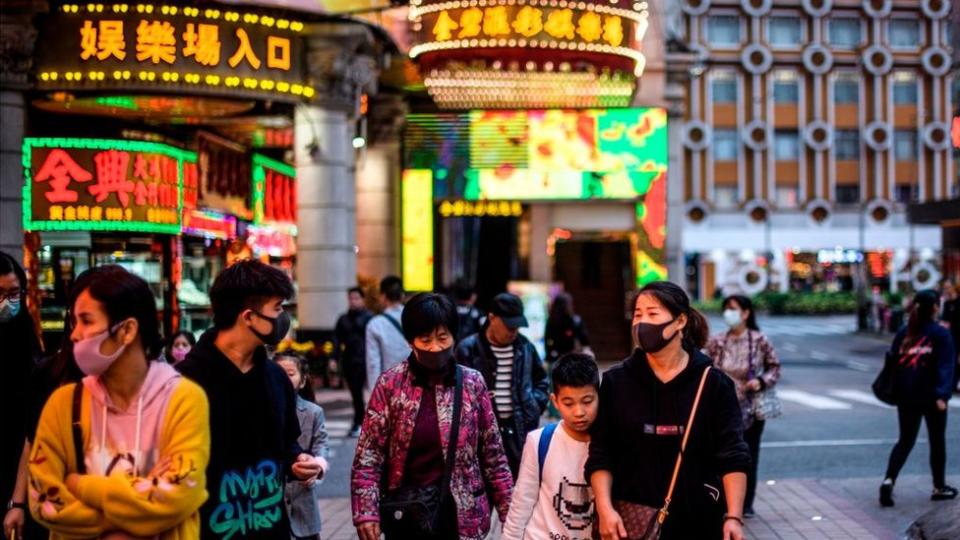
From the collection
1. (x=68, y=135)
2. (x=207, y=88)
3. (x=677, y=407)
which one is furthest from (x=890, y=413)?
(x=677, y=407)

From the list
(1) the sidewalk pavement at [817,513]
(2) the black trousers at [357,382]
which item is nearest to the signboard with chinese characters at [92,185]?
(2) the black trousers at [357,382]

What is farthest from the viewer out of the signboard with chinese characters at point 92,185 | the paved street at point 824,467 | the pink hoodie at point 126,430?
the signboard with chinese characters at point 92,185

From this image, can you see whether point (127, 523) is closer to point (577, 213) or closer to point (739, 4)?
point (577, 213)

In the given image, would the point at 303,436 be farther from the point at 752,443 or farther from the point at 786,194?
the point at 786,194

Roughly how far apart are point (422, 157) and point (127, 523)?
22.4m

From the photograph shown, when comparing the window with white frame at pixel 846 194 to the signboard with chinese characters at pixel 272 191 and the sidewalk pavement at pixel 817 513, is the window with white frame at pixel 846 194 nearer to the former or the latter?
the signboard with chinese characters at pixel 272 191

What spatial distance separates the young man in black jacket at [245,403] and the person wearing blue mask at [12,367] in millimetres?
2133

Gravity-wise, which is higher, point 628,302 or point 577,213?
point 577,213

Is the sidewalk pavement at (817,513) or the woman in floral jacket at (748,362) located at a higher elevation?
the woman in floral jacket at (748,362)

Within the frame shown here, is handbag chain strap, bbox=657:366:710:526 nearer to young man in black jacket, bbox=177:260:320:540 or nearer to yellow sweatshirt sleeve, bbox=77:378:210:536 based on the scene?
young man in black jacket, bbox=177:260:320:540

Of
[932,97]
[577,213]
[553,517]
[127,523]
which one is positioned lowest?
[553,517]

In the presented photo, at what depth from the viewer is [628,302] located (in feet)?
86.3

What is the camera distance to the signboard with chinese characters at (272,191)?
77.9 ft

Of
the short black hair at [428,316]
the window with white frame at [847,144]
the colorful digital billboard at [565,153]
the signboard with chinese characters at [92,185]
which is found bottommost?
the short black hair at [428,316]
